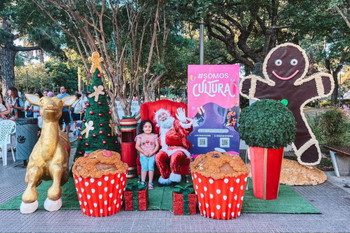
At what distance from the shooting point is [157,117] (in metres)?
4.41

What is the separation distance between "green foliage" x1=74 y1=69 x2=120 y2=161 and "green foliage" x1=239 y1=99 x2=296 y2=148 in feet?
7.51

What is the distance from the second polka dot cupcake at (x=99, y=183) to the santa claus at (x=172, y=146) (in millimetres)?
953

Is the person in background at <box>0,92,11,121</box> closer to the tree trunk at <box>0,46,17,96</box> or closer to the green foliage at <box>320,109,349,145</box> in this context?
the green foliage at <box>320,109,349,145</box>

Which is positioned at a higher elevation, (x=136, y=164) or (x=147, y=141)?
(x=147, y=141)

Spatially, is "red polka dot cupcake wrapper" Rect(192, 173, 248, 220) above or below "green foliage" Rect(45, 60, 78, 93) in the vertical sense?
below

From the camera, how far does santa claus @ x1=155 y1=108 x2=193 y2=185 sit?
399 centimetres

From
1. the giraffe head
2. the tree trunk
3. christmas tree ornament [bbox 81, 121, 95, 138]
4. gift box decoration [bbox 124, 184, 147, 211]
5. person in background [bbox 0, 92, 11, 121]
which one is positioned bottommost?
gift box decoration [bbox 124, 184, 147, 211]

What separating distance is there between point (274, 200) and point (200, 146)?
1.76m

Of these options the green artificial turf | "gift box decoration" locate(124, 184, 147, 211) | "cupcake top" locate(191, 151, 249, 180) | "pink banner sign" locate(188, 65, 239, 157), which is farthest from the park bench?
"gift box decoration" locate(124, 184, 147, 211)

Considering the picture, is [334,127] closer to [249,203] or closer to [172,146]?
[249,203]

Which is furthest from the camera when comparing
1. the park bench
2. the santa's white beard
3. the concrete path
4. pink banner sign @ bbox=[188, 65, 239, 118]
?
pink banner sign @ bbox=[188, 65, 239, 118]

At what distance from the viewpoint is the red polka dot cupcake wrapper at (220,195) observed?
287cm

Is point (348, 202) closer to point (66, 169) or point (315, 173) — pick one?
point (315, 173)

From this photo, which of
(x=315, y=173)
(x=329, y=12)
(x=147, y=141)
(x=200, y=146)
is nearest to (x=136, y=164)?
(x=147, y=141)
